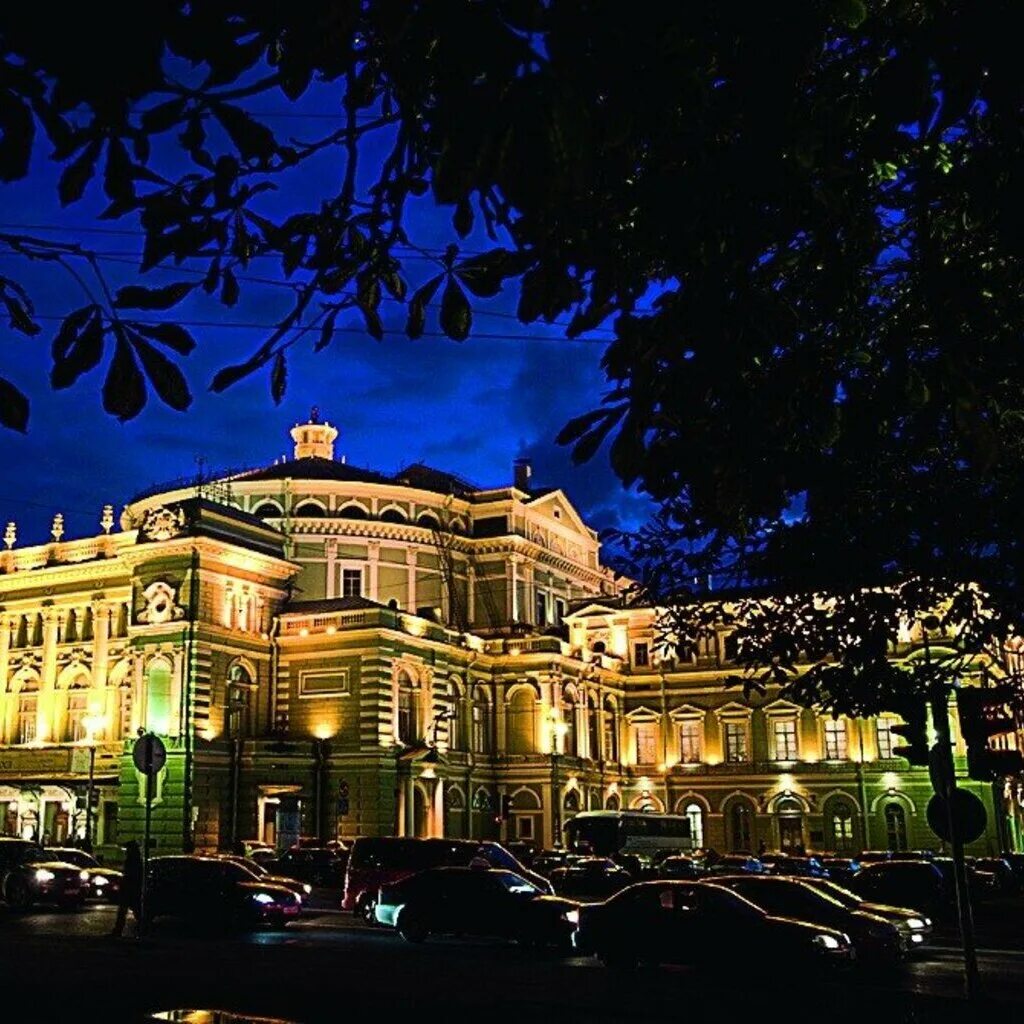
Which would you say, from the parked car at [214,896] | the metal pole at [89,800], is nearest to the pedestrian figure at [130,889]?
the parked car at [214,896]

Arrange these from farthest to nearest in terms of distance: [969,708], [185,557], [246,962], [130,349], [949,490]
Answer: [185,557]
[246,962]
[969,708]
[949,490]
[130,349]

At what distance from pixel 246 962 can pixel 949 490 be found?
1349 centimetres

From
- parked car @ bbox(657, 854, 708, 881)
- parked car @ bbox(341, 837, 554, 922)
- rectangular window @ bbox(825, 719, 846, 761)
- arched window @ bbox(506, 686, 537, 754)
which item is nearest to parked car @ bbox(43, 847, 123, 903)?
parked car @ bbox(341, 837, 554, 922)

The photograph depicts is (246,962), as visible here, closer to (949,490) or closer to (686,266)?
(949,490)

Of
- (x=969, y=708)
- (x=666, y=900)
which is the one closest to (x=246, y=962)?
(x=666, y=900)

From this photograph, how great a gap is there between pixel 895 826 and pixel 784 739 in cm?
759

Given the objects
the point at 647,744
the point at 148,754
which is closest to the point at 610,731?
the point at 647,744

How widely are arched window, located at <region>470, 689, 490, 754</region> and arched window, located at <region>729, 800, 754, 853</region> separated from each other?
15.8 m

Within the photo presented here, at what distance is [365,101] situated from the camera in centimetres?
732

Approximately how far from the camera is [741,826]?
73812 millimetres

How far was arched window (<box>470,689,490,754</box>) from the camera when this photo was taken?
222ft

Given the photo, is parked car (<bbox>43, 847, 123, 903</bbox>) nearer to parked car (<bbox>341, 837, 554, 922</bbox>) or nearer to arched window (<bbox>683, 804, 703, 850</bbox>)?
parked car (<bbox>341, 837, 554, 922</bbox>)

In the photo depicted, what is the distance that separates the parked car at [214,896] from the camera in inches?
1098

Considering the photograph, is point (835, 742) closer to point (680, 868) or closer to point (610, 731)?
point (610, 731)
